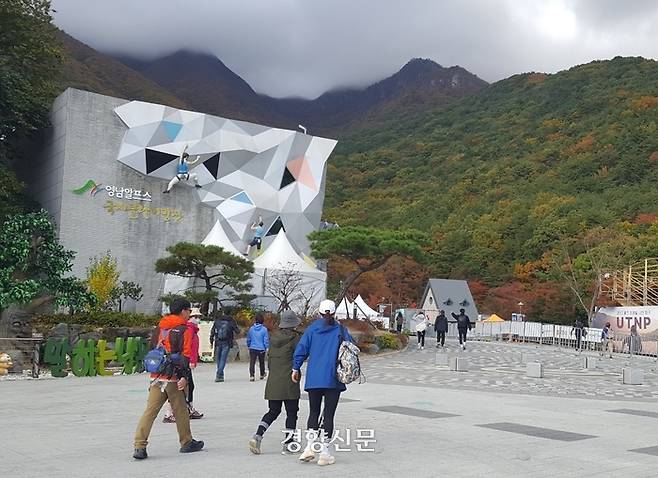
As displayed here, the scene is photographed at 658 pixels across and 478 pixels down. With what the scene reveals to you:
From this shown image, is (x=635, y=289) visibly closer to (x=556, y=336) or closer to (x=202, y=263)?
(x=556, y=336)

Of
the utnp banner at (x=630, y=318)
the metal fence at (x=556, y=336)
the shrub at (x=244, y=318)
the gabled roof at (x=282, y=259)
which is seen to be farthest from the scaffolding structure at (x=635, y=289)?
the shrub at (x=244, y=318)

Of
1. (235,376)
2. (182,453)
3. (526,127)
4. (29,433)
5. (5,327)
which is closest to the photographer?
(182,453)

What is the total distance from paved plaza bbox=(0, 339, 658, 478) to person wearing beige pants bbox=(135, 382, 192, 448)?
0.20 meters

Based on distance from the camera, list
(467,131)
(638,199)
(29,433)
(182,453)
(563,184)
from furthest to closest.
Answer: (467,131)
(563,184)
(638,199)
(29,433)
(182,453)

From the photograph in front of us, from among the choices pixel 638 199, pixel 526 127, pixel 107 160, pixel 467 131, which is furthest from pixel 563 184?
pixel 107 160

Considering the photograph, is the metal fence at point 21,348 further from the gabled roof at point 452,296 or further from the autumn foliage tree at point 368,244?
the gabled roof at point 452,296

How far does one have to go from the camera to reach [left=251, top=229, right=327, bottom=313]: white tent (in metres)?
29.8

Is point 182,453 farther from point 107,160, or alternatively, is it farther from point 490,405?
point 107,160

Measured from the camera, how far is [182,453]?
6250 millimetres

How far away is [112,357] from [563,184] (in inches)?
2273

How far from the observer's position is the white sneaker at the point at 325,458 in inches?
227

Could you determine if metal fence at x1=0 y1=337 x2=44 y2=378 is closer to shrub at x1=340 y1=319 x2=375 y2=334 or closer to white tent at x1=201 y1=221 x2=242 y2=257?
shrub at x1=340 y1=319 x2=375 y2=334

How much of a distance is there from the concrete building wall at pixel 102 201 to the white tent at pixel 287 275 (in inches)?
197

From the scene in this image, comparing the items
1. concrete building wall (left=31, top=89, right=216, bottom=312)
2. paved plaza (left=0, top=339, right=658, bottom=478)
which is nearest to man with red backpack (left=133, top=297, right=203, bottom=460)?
paved plaza (left=0, top=339, right=658, bottom=478)
